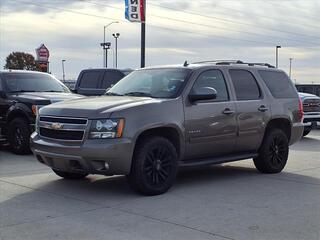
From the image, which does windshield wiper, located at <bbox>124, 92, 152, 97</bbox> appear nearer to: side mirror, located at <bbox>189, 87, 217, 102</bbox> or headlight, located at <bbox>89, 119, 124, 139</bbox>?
side mirror, located at <bbox>189, 87, 217, 102</bbox>

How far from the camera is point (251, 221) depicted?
232 inches

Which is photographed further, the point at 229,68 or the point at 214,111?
the point at 229,68

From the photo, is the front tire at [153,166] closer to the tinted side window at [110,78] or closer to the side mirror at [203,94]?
the side mirror at [203,94]

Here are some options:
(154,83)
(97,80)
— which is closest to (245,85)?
(154,83)

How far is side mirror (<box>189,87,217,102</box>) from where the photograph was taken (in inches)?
299

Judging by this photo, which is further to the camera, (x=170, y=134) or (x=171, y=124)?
(x=170, y=134)

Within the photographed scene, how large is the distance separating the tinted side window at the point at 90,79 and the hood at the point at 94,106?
828 cm

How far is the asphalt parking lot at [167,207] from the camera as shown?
17.9 ft

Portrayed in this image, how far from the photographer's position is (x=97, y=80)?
15891 millimetres

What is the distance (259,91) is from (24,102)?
16.4 ft

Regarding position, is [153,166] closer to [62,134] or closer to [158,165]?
[158,165]

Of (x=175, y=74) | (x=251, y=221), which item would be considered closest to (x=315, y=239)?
(x=251, y=221)

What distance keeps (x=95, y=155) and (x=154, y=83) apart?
175 centimetres

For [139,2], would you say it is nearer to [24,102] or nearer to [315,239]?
[24,102]
